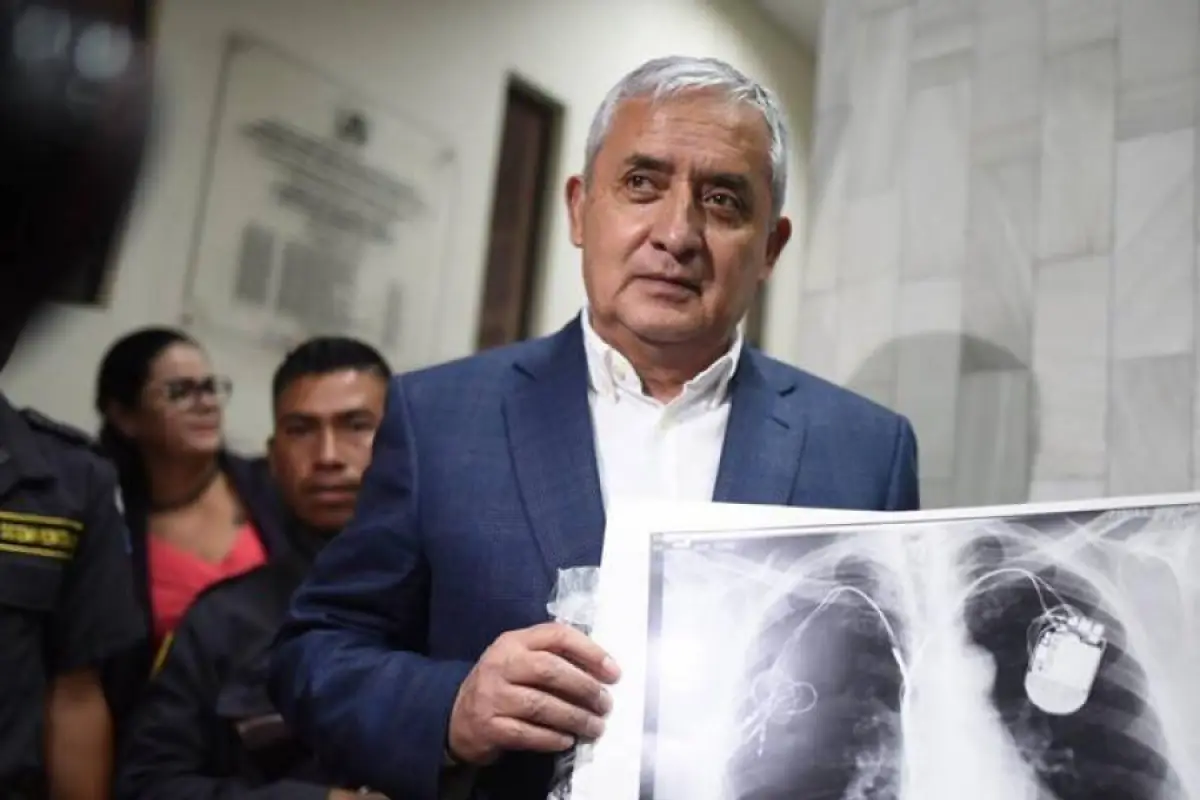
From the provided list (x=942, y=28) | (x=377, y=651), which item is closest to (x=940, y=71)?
(x=942, y=28)

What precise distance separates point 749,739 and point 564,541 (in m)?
0.20

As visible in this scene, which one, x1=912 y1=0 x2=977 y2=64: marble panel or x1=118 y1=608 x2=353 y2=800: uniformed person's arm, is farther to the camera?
x1=912 y1=0 x2=977 y2=64: marble panel

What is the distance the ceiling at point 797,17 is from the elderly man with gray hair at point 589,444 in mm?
778

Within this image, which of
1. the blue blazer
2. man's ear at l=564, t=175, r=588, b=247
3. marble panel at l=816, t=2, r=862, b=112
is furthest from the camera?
marble panel at l=816, t=2, r=862, b=112

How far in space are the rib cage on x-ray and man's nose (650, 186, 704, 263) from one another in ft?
0.85

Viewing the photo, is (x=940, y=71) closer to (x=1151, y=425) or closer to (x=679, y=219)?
(x=1151, y=425)

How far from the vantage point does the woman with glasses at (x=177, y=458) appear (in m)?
1.69

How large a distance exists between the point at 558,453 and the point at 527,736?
0.24m

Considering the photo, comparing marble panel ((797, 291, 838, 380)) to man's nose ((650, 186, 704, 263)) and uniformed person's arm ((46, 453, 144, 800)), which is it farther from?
uniformed person's arm ((46, 453, 144, 800))

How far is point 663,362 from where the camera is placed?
908 mm

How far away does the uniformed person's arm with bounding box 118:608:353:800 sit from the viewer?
1205mm

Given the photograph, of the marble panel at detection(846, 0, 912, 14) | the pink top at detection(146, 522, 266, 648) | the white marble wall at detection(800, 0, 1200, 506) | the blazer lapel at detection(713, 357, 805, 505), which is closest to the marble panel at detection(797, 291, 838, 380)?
the white marble wall at detection(800, 0, 1200, 506)

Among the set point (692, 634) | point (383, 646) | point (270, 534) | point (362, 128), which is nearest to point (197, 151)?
point (362, 128)

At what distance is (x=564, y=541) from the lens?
2.65 ft
